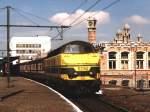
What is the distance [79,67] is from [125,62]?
45.9m

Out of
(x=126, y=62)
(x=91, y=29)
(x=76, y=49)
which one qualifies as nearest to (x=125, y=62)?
(x=126, y=62)

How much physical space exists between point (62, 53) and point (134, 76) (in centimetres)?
4575

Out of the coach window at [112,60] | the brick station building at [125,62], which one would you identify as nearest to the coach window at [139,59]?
the brick station building at [125,62]

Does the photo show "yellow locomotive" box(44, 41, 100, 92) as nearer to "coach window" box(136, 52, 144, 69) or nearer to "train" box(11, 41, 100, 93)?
"train" box(11, 41, 100, 93)

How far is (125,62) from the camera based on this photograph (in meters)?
71.6

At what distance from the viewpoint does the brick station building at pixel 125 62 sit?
70.8m

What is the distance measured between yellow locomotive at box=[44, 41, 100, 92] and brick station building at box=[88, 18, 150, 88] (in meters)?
43.3

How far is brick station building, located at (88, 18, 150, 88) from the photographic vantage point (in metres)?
70.8

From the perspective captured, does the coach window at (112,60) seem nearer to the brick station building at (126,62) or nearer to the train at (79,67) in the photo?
the brick station building at (126,62)

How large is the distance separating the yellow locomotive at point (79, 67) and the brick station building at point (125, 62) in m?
43.3

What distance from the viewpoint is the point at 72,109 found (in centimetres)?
1964

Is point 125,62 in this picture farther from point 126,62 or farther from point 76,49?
point 76,49

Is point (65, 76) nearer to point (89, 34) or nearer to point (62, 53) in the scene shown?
point (62, 53)

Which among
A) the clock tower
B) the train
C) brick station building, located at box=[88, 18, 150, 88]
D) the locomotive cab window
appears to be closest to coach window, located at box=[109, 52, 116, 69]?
brick station building, located at box=[88, 18, 150, 88]
